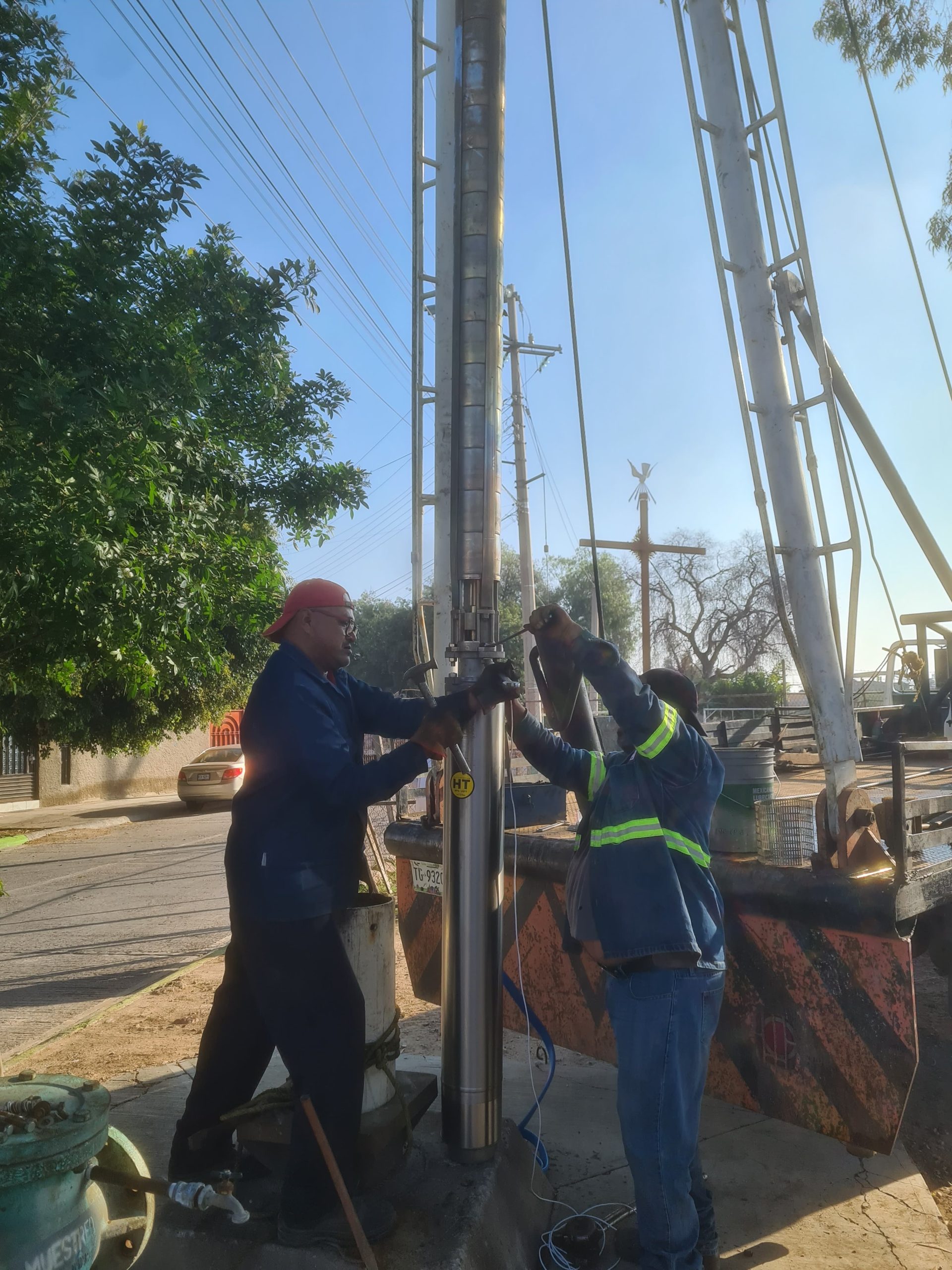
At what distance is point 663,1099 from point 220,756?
61.3ft

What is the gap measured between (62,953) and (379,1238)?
607 cm

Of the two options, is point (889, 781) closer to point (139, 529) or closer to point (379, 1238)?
point (379, 1238)

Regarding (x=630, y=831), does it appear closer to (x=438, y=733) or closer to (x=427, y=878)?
(x=438, y=733)

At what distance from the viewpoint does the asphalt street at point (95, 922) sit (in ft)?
20.6

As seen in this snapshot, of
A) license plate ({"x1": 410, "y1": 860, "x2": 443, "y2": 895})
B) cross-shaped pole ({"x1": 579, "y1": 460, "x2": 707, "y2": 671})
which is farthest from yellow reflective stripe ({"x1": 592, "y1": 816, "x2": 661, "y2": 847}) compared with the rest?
cross-shaped pole ({"x1": 579, "y1": 460, "x2": 707, "y2": 671})

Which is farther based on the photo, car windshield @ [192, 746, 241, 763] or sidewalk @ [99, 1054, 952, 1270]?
car windshield @ [192, 746, 241, 763]

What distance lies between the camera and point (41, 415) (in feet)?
16.2

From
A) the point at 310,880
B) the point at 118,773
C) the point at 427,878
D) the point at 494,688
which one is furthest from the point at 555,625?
the point at 118,773

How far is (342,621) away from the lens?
296cm

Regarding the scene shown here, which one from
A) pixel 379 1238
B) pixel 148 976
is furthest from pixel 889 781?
pixel 148 976

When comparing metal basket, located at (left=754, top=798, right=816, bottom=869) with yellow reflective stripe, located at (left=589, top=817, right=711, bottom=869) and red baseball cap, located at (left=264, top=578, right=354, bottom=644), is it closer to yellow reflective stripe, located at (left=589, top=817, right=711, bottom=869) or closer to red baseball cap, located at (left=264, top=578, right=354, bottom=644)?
yellow reflective stripe, located at (left=589, top=817, right=711, bottom=869)

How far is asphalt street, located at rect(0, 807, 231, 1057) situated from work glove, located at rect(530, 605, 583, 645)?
413 cm

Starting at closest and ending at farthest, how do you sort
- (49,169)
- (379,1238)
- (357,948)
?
1. (379,1238)
2. (357,948)
3. (49,169)

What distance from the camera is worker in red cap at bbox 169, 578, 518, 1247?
8.20 feet
